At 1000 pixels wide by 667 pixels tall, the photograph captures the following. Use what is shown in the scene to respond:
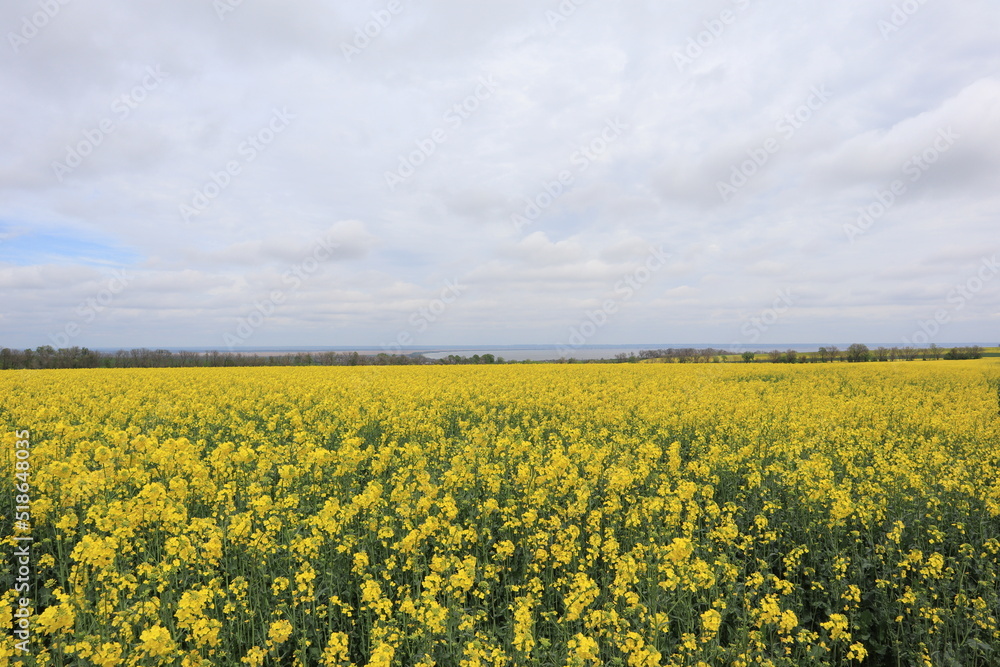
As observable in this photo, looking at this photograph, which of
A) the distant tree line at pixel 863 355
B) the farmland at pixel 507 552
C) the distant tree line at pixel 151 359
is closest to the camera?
the farmland at pixel 507 552

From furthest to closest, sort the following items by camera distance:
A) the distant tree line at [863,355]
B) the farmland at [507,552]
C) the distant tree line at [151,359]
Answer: the distant tree line at [863,355], the distant tree line at [151,359], the farmland at [507,552]

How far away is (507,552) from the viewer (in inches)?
179

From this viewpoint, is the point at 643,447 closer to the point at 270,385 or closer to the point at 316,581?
the point at 316,581

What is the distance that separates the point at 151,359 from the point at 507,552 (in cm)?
5356

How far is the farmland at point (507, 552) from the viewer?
355cm

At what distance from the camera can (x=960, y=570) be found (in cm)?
463

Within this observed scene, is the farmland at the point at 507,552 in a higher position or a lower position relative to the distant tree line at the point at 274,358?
lower

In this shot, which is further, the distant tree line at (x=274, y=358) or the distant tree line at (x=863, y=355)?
the distant tree line at (x=863, y=355)

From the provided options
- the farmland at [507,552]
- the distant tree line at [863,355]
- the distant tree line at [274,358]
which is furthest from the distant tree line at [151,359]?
the farmland at [507,552]

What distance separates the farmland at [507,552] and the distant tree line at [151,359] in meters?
41.1

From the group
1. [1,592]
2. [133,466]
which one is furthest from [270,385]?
[1,592]

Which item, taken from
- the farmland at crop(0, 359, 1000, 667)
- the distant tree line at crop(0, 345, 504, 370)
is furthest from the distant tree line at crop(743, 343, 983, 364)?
the farmland at crop(0, 359, 1000, 667)

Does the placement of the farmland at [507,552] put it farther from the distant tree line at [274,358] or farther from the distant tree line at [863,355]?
the distant tree line at [863,355]

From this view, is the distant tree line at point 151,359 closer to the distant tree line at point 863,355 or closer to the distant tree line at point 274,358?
the distant tree line at point 274,358
